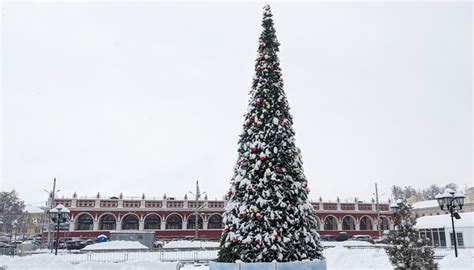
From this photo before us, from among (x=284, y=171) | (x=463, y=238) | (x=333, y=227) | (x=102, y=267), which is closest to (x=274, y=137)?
(x=284, y=171)

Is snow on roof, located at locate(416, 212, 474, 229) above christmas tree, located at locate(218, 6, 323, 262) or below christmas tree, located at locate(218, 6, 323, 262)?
below

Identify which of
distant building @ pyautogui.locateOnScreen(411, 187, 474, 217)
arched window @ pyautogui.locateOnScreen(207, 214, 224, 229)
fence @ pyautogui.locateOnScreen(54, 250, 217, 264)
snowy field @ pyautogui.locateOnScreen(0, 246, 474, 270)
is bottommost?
fence @ pyautogui.locateOnScreen(54, 250, 217, 264)

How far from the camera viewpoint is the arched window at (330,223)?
56.0 m

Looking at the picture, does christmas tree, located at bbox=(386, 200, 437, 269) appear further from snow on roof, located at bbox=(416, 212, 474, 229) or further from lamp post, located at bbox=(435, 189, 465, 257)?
snow on roof, located at bbox=(416, 212, 474, 229)

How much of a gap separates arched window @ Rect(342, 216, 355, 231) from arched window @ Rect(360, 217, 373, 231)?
56.0 inches

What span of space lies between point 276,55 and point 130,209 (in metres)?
42.6

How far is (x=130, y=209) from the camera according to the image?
48.8 meters

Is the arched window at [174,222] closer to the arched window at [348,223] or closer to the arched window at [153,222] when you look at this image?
the arched window at [153,222]

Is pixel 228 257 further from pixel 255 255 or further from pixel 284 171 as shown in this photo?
pixel 284 171

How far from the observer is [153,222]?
163 ft

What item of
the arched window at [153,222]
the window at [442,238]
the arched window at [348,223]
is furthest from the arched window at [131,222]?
the window at [442,238]

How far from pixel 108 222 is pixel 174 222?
330 inches

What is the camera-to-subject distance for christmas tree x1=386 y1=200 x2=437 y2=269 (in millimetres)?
10969

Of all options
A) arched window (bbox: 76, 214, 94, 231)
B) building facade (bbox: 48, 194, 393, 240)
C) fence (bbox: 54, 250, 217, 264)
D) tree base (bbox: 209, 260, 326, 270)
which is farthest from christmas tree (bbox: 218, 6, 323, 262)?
arched window (bbox: 76, 214, 94, 231)
